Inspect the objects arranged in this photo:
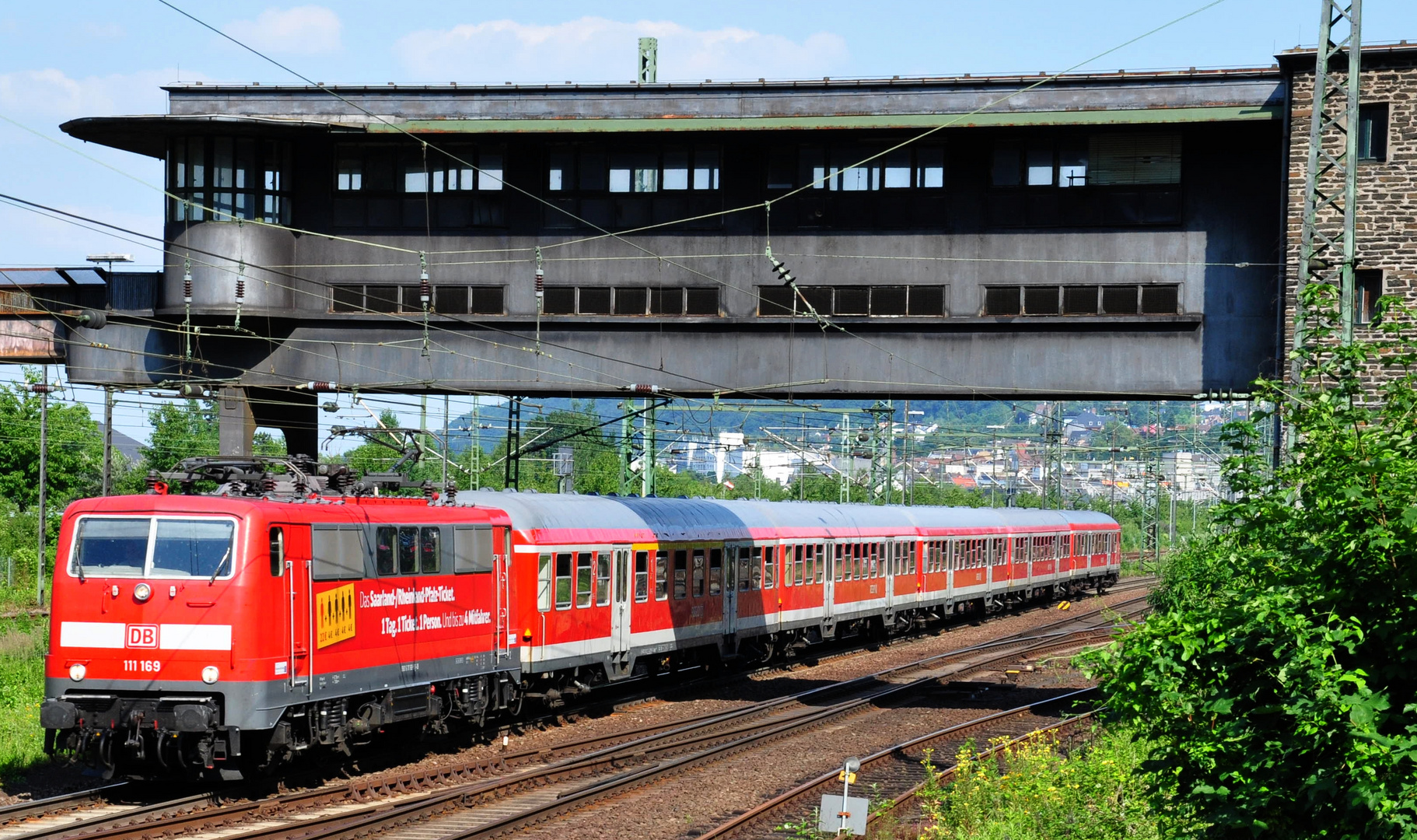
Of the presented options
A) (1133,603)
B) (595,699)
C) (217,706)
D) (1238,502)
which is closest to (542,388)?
(595,699)

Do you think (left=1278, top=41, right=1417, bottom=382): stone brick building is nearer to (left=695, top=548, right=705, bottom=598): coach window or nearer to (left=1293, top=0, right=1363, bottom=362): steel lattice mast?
(left=1293, top=0, right=1363, bottom=362): steel lattice mast

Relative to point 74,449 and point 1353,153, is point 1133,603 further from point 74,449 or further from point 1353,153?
point 74,449

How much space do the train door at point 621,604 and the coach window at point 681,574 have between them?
195 cm

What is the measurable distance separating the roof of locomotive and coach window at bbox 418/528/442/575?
1.79 m

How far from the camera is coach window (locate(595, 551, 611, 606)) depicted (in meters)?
23.2

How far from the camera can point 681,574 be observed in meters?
26.3

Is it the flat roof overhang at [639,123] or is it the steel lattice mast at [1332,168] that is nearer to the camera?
the steel lattice mast at [1332,168]

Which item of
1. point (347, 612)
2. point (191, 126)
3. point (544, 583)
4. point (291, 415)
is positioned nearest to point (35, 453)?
point (291, 415)

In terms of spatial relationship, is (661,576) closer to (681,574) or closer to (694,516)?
(681,574)

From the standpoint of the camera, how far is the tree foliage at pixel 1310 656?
7.93 m

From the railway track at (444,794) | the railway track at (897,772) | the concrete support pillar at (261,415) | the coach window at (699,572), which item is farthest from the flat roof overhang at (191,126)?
the railway track at (897,772)

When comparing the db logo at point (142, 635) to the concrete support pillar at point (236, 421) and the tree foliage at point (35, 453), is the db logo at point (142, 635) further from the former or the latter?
the tree foliage at point (35, 453)

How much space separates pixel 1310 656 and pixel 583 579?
15.6 meters

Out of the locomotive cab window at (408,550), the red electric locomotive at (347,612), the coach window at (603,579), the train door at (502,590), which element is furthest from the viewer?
the coach window at (603,579)
